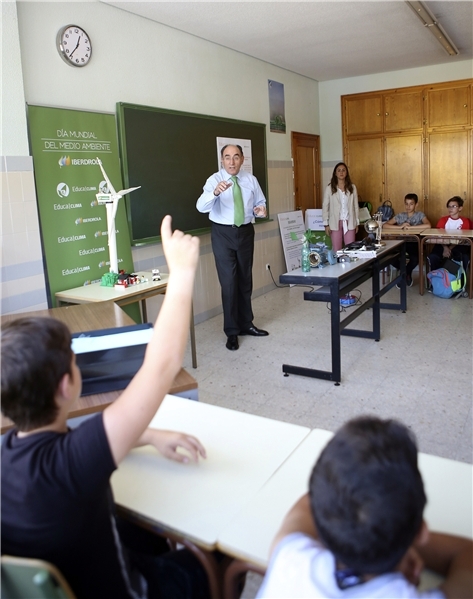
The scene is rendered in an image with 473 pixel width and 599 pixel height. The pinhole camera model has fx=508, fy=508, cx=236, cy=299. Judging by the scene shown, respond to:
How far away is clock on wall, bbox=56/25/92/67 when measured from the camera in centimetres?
363

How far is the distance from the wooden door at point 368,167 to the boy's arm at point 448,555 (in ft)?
24.3

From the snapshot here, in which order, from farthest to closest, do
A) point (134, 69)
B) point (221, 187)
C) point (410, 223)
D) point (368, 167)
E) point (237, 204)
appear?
1. point (368, 167)
2. point (410, 223)
3. point (237, 204)
4. point (134, 69)
5. point (221, 187)

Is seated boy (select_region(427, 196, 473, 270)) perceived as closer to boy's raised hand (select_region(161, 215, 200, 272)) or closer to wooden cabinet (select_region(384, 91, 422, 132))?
wooden cabinet (select_region(384, 91, 422, 132))

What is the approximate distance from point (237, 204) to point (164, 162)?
0.81 m

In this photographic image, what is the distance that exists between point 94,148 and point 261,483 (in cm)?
335

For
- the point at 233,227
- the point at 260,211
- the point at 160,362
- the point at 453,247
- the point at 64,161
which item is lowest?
the point at 453,247

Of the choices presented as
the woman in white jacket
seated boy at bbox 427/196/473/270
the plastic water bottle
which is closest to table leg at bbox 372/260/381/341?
the plastic water bottle

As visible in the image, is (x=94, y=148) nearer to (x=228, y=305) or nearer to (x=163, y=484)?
(x=228, y=305)

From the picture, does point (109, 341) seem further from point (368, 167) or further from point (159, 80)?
point (368, 167)

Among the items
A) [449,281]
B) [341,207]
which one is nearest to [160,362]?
[449,281]

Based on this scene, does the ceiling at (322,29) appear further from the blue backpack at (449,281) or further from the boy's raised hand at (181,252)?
the boy's raised hand at (181,252)

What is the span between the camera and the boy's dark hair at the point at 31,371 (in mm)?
876

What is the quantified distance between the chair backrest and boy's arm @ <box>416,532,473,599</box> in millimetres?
613

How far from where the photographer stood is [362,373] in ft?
12.4
